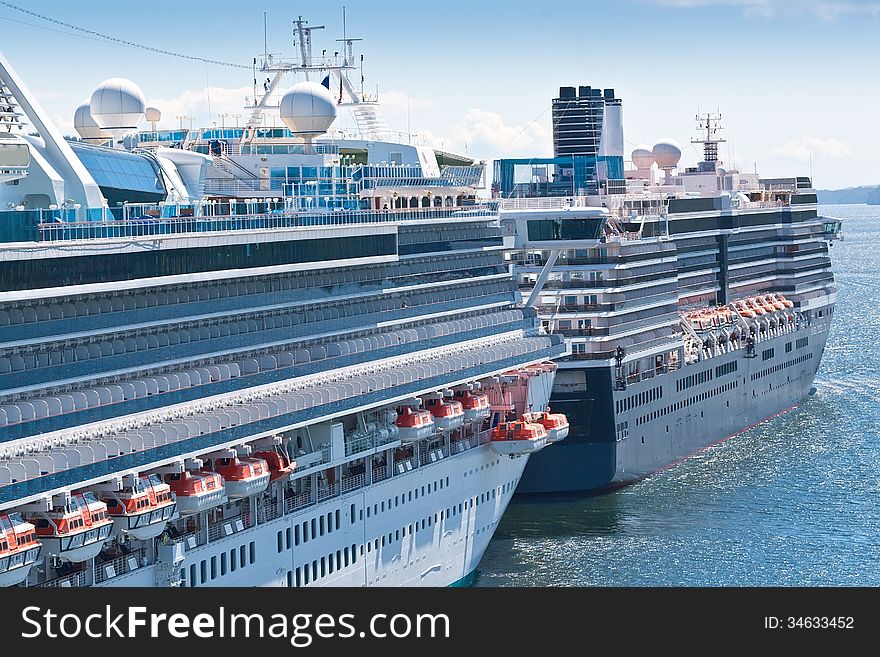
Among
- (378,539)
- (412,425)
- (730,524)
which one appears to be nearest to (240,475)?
(378,539)

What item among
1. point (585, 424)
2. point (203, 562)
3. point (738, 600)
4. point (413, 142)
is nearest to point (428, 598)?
point (738, 600)

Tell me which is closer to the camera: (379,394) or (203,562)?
(203,562)

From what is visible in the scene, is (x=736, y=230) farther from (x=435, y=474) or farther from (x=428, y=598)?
(x=428, y=598)

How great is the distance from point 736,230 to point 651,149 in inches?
530

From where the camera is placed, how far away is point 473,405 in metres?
49.7

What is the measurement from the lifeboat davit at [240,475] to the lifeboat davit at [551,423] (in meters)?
14.7

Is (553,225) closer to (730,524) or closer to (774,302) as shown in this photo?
(730,524)

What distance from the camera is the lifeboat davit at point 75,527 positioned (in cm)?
3344

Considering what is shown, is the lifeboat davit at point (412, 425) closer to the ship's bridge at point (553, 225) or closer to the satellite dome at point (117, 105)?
the satellite dome at point (117, 105)

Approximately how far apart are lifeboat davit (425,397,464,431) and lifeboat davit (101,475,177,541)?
12.7m

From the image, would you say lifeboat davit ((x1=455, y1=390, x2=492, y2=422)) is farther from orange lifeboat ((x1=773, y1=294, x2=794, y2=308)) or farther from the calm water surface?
orange lifeboat ((x1=773, y1=294, x2=794, y2=308))

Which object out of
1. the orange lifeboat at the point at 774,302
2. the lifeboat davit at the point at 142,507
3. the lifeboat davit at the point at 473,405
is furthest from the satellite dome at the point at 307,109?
the orange lifeboat at the point at 774,302

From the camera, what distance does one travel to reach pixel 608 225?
69188 mm

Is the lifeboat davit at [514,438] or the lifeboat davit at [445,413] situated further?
the lifeboat davit at [514,438]
